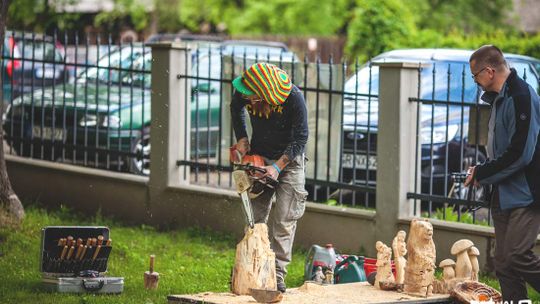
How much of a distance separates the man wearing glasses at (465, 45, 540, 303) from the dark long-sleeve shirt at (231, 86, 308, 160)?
56.8 inches

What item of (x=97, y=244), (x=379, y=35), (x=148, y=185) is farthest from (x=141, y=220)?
(x=379, y=35)

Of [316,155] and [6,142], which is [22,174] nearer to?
[6,142]

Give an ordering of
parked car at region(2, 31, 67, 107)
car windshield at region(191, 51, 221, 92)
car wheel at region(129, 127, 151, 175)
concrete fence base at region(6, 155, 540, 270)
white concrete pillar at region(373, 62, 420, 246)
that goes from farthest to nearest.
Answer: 1. car windshield at region(191, 51, 221, 92)
2. parked car at region(2, 31, 67, 107)
3. car wheel at region(129, 127, 151, 175)
4. white concrete pillar at region(373, 62, 420, 246)
5. concrete fence base at region(6, 155, 540, 270)

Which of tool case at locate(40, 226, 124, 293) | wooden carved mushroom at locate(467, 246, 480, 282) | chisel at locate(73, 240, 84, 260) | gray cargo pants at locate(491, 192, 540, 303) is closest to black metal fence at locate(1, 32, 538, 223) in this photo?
wooden carved mushroom at locate(467, 246, 480, 282)

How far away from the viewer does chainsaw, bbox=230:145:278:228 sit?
27.8 ft

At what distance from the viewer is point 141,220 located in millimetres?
12578

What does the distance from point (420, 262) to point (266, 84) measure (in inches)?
62.2

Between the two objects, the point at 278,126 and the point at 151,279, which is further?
the point at 151,279

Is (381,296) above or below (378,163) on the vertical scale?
below

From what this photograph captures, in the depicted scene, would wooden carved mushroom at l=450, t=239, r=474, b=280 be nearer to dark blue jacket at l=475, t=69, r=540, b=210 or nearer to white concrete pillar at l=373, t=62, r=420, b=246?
dark blue jacket at l=475, t=69, r=540, b=210

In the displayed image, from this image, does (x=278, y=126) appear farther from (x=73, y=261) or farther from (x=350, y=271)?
(x=73, y=261)

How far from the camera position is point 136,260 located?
34.5 feet

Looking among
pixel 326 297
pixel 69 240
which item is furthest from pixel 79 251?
pixel 326 297

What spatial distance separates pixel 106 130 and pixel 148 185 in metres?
1.55
